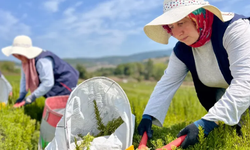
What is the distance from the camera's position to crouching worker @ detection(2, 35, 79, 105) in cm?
308

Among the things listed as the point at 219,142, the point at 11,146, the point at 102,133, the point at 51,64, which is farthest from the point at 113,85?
the point at 51,64

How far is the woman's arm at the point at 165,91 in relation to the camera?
181cm

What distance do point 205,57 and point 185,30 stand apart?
0.96 ft

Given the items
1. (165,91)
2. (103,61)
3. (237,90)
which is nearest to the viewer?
(237,90)

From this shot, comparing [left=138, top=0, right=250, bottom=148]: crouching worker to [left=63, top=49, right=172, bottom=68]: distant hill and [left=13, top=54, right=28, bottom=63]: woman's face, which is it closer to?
[left=13, top=54, right=28, bottom=63]: woman's face

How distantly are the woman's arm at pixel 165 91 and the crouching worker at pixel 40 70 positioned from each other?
1730mm

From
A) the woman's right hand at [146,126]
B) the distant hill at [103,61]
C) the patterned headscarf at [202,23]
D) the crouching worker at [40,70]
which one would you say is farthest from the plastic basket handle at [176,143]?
the distant hill at [103,61]

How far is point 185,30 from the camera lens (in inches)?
57.9

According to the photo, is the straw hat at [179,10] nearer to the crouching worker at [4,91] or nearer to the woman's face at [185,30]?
the woman's face at [185,30]

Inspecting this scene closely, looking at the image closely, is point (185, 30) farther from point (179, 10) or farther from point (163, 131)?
point (163, 131)

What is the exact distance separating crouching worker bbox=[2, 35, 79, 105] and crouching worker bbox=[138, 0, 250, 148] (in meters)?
1.78

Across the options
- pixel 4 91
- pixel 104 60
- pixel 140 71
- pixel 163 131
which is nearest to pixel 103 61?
pixel 104 60

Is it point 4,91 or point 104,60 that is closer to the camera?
point 4,91

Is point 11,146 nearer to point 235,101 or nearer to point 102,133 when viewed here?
point 102,133
